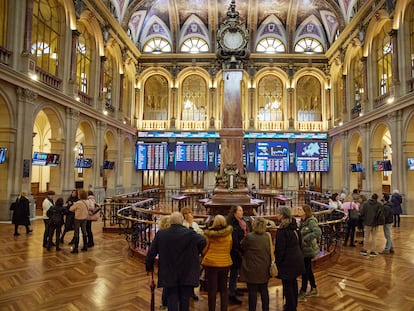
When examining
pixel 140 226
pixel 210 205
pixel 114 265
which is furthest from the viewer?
pixel 210 205

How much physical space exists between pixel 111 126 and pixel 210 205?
12775 millimetres

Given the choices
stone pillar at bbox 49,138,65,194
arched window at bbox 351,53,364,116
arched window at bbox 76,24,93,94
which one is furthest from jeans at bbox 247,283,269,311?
arched window at bbox 351,53,364,116

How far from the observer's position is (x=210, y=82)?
2378cm

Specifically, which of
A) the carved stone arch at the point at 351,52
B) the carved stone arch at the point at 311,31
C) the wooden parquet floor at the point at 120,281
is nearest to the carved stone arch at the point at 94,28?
the wooden parquet floor at the point at 120,281

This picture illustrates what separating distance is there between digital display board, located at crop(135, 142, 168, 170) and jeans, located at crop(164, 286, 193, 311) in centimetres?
1988

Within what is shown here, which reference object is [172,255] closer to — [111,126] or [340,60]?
[111,126]

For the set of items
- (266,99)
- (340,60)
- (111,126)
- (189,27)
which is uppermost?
(189,27)

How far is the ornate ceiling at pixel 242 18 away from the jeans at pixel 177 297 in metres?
22.3

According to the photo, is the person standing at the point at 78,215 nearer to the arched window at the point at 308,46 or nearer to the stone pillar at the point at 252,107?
the stone pillar at the point at 252,107

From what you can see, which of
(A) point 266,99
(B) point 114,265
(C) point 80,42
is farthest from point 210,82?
(B) point 114,265

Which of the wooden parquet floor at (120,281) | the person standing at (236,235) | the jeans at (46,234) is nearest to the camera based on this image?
the person standing at (236,235)

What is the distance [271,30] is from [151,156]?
1386cm

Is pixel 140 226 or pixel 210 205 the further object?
pixel 210 205

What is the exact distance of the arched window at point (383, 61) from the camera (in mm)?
15048
